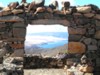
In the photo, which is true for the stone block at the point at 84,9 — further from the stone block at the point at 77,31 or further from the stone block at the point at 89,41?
the stone block at the point at 89,41

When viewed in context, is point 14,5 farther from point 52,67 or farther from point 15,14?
point 52,67

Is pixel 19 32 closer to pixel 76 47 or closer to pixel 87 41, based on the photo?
pixel 76 47

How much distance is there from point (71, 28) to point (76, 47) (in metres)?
0.62

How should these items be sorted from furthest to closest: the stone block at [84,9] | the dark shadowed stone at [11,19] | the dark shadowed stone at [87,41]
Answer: the dark shadowed stone at [87,41] < the stone block at [84,9] < the dark shadowed stone at [11,19]

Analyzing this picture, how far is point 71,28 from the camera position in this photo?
982 cm

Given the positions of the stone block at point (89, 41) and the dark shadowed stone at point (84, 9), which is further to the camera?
the stone block at point (89, 41)

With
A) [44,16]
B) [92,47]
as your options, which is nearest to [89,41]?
[92,47]

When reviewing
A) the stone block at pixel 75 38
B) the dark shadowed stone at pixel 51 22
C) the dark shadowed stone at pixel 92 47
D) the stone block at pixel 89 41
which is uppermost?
the dark shadowed stone at pixel 51 22

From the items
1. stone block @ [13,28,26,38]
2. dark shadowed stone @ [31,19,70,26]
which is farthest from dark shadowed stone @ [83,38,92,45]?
stone block @ [13,28,26,38]

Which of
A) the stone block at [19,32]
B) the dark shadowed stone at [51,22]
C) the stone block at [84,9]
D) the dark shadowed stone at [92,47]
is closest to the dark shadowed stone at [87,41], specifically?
the dark shadowed stone at [92,47]

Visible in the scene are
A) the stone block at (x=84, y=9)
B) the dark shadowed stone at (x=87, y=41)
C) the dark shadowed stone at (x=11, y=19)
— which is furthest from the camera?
the dark shadowed stone at (x=87, y=41)

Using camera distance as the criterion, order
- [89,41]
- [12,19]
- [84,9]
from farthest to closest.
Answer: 1. [89,41]
2. [84,9]
3. [12,19]

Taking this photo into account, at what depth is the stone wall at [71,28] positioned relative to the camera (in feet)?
31.8

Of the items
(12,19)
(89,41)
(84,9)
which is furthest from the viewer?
(89,41)
